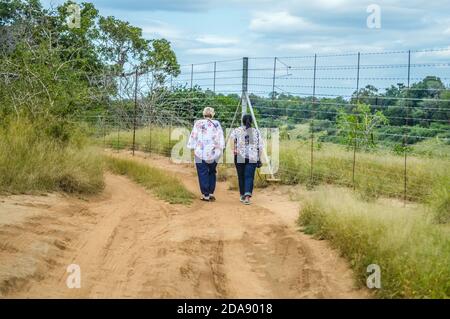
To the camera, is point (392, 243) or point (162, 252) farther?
point (162, 252)

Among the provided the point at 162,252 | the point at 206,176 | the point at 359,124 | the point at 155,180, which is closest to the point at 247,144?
the point at 206,176

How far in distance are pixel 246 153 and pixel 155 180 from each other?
8.44 ft

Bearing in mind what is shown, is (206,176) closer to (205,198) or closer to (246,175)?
(205,198)

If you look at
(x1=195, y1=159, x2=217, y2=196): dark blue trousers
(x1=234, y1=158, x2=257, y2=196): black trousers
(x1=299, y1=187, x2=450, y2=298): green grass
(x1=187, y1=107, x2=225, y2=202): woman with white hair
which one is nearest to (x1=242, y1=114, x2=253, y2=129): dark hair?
(x1=187, y1=107, x2=225, y2=202): woman with white hair

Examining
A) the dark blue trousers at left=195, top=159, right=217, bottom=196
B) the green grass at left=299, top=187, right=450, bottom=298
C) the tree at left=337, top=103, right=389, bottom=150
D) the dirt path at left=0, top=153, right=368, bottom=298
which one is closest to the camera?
the green grass at left=299, top=187, right=450, bottom=298

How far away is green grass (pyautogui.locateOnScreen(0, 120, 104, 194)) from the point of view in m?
12.0

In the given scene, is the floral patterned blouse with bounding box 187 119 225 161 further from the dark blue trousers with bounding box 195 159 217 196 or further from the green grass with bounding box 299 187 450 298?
the green grass with bounding box 299 187 450 298

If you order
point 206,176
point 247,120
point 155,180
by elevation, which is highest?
point 247,120

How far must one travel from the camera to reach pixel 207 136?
13.5 m

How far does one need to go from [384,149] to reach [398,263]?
8.63m

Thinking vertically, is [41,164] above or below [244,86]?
below

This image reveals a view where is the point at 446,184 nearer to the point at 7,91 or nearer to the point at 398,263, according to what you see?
the point at 398,263

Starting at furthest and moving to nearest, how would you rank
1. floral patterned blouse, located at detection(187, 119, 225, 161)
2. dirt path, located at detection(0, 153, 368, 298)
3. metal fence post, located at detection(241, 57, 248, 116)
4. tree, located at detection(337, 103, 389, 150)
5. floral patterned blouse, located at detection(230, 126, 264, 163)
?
metal fence post, located at detection(241, 57, 248, 116) < tree, located at detection(337, 103, 389, 150) < floral patterned blouse, located at detection(187, 119, 225, 161) < floral patterned blouse, located at detection(230, 126, 264, 163) < dirt path, located at detection(0, 153, 368, 298)

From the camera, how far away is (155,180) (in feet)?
48.7
